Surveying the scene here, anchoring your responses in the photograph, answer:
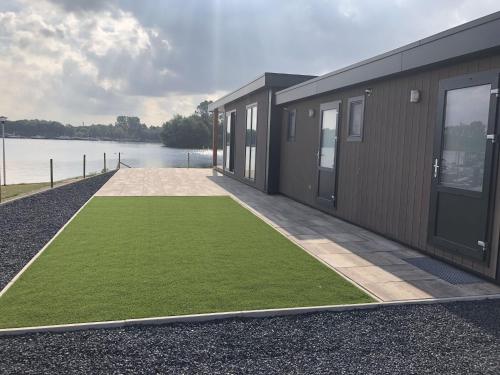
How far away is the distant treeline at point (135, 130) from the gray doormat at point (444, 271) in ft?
122

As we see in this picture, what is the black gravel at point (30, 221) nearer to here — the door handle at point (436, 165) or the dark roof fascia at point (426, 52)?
the door handle at point (436, 165)

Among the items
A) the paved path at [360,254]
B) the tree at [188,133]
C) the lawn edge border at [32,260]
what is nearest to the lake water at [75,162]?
the paved path at [360,254]

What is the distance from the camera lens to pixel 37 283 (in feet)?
13.8

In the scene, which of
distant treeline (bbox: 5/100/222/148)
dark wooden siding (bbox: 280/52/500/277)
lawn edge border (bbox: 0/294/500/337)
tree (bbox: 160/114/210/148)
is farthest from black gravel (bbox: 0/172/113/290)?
tree (bbox: 160/114/210/148)

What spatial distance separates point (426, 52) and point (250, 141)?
8.69 m

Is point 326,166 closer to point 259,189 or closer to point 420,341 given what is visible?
point 259,189

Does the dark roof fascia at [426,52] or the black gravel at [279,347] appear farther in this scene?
the dark roof fascia at [426,52]

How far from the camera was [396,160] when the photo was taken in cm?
636

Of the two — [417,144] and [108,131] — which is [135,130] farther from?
[417,144]

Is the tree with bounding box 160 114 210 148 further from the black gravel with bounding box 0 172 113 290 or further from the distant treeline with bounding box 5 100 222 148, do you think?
the black gravel with bounding box 0 172 113 290

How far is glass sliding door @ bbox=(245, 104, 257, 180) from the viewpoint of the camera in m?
13.3

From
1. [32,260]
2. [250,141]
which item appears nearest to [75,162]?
[250,141]

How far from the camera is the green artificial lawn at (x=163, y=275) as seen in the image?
364cm

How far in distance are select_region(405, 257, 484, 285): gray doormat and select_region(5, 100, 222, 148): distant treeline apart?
37.3m
